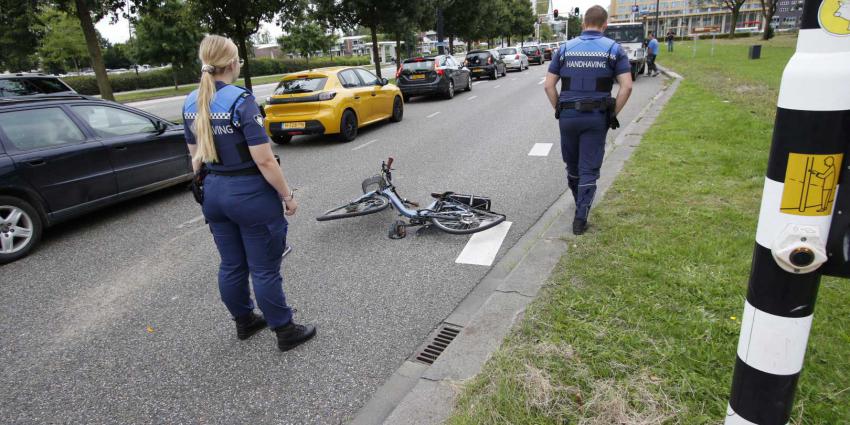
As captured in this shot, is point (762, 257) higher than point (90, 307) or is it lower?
higher

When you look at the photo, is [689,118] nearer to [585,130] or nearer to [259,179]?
[585,130]

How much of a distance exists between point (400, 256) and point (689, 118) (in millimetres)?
7745

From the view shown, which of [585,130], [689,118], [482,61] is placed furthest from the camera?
[482,61]

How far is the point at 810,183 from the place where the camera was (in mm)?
1183

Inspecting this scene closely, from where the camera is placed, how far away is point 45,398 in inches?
121

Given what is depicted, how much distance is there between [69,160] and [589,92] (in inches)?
215

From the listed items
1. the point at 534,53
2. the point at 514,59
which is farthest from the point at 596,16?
the point at 534,53

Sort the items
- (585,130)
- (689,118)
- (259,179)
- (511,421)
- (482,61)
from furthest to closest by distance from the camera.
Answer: (482,61), (689,118), (585,130), (259,179), (511,421)

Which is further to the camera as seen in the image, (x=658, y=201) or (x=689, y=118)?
(x=689, y=118)

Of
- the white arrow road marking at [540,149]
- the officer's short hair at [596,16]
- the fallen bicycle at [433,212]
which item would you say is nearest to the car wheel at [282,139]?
the white arrow road marking at [540,149]

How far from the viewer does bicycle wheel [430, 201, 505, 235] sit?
5.11 m

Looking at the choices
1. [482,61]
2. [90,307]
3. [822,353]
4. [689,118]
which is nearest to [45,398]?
[90,307]

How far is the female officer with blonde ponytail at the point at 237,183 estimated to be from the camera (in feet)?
9.52

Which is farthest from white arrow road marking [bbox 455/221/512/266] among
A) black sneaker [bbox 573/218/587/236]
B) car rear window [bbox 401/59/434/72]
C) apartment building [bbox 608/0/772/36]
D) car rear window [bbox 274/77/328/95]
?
apartment building [bbox 608/0/772/36]
